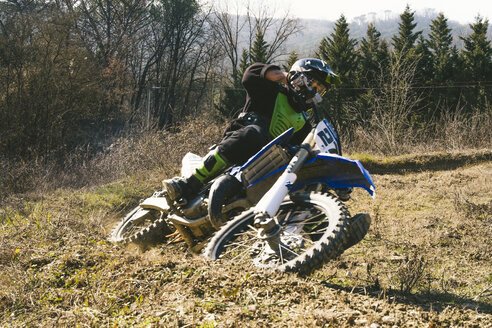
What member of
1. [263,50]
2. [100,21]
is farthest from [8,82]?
[263,50]

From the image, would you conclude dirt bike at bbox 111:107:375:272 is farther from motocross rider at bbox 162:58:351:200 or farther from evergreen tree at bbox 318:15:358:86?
evergreen tree at bbox 318:15:358:86

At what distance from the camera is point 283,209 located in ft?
12.1

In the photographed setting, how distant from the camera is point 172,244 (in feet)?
16.7

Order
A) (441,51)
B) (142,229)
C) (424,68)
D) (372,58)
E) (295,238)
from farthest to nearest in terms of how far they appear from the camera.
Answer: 1. (441,51)
2. (372,58)
3. (424,68)
4. (142,229)
5. (295,238)

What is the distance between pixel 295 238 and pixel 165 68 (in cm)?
4088

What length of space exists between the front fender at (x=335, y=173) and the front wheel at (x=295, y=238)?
0.28 m

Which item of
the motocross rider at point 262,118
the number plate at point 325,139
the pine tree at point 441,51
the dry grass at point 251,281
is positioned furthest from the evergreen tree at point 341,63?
the number plate at point 325,139

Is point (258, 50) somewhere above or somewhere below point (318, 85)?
above

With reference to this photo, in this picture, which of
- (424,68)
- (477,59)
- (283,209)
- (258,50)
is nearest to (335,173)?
(283,209)

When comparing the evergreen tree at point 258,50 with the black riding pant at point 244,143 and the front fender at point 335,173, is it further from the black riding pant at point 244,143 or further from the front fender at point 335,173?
the front fender at point 335,173

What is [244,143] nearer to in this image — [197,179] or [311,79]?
[197,179]

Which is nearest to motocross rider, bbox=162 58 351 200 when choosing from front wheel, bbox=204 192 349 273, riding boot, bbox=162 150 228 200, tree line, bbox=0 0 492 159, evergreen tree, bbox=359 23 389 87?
riding boot, bbox=162 150 228 200

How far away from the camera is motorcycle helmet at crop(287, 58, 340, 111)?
12.4ft

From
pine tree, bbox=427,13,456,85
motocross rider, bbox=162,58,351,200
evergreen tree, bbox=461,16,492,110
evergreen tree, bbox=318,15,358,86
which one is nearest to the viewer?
motocross rider, bbox=162,58,351,200
